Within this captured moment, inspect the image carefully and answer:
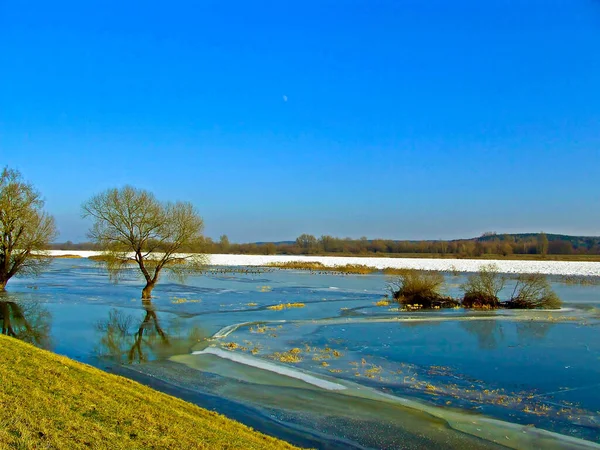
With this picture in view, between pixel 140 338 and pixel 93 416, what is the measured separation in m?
11.7

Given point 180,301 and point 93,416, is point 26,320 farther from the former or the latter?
point 93,416

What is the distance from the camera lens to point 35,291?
34812 mm

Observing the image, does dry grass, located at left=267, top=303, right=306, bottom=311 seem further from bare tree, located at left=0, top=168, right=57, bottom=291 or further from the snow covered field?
the snow covered field

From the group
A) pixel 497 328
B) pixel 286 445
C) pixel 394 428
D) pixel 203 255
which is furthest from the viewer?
pixel 203 255

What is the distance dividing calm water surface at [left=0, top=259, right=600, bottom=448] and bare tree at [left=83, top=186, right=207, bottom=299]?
385cm

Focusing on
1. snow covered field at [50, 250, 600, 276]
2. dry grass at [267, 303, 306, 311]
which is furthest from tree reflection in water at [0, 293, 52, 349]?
snow covered field at [50, 250, 600, 276]

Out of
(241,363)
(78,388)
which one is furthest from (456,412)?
(78,388)

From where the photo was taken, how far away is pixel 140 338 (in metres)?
18.1

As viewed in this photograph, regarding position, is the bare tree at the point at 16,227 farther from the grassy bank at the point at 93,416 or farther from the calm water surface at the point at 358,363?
the grassy bank at the point at 93,416

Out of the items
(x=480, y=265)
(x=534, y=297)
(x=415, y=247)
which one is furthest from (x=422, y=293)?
(x=415, y=247)

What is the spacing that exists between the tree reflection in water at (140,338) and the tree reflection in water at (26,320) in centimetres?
204

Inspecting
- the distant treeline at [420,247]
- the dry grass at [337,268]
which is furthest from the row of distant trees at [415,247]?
the dry grass at [337,268]

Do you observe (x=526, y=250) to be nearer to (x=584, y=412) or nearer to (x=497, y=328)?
(x=497, y=328)

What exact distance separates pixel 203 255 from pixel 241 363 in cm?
2014
